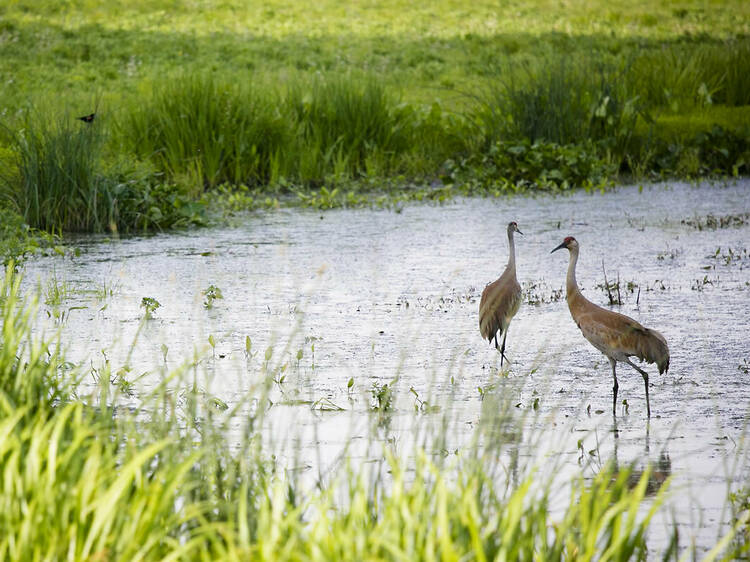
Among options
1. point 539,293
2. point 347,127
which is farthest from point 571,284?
point 347,127

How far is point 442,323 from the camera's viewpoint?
7.45m

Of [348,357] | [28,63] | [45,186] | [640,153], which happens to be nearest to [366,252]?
[45,186]

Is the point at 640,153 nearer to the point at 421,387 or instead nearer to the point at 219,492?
the point at 421,387

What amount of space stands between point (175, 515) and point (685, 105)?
1419cm

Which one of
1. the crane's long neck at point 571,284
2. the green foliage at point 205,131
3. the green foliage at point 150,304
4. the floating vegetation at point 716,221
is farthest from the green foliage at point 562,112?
the crane's long neck at point 571,284

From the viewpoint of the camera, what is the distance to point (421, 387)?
5.89 m

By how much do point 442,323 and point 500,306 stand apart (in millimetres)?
825

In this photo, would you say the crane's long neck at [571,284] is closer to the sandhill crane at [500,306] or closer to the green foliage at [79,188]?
the sandhill crane at [500,306]

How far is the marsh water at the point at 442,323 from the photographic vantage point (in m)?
5.02

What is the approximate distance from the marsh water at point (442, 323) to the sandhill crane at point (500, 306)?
168 millimetres

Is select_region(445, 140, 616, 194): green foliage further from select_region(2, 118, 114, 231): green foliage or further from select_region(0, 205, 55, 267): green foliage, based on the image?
select_region(0, 205, 55, 267): green foliage

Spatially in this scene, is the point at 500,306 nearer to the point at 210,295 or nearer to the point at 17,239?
the point at 210,295

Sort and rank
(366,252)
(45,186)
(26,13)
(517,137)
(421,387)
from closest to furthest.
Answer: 1. (421,387)
2. (366,252)
3. (45,186)
4. (517,137)
5. (26,13)

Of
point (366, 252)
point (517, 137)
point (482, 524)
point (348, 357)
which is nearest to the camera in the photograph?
point (482, 524)
